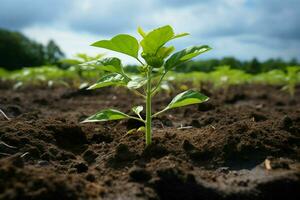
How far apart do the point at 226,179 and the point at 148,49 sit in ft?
3.08

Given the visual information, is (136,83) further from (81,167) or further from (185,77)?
(185,77)

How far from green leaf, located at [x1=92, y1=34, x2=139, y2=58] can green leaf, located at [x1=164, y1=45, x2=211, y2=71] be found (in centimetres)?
24

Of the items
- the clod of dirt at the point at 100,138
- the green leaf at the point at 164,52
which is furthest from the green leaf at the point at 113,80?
the clod of dirt at the point at 100,138

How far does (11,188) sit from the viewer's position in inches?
80.7

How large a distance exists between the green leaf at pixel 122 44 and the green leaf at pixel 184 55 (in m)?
0.24

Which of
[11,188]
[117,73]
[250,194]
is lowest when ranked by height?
[250,194]

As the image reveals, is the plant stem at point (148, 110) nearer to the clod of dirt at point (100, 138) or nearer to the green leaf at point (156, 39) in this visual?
the green leaf at point (156, 39)

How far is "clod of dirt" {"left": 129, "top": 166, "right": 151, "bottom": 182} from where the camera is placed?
2414 mm

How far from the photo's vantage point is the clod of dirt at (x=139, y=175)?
2.41 meters

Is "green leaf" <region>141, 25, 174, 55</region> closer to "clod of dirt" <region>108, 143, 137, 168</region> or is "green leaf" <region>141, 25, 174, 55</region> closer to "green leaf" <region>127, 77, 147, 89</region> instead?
"green leaf" <region>127, 77, 147, 89</region>

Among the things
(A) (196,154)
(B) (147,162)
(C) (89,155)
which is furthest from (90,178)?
(A) (196,154)

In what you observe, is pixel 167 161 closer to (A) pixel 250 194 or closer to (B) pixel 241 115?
(A) pixel 250 194

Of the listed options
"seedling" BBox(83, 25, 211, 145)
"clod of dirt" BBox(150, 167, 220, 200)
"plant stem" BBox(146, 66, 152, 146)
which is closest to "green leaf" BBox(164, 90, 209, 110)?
"seedling" BBox(83, 25, 211, 145)

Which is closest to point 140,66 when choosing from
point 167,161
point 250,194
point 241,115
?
point 167,161
